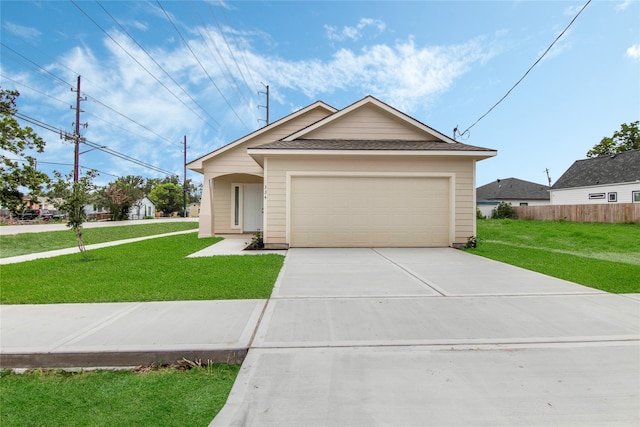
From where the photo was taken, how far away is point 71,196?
7.42 meters

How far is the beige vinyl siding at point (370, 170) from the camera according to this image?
9.42 metres

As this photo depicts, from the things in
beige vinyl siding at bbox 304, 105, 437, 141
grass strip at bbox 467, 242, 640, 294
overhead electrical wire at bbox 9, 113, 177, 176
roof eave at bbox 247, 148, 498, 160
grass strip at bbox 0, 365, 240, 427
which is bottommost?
grass strip at bbox 0, 365, 240, 427

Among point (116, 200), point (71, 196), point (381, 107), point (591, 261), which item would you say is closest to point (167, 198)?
point (116, 200)

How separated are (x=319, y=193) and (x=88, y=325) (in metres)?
6.92

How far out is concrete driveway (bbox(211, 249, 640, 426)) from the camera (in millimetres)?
2047

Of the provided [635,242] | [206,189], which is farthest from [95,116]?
[635,242]

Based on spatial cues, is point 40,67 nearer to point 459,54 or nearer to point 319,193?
point 319,193

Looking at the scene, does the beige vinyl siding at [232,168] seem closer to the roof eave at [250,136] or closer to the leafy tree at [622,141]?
the roof eave at [250,136]

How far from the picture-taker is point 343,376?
2.45 meters

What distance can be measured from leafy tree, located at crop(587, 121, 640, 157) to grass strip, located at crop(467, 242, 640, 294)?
115ft

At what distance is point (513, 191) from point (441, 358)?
4175 centimetres

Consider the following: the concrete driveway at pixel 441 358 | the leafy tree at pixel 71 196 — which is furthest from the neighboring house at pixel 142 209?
the concrete driveway at pixel 441 358

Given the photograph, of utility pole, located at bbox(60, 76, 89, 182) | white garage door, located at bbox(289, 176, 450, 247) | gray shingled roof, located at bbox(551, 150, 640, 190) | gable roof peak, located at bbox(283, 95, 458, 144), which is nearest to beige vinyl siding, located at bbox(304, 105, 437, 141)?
→ gable roof peak, located at bbox(283, 95, 458, 144)

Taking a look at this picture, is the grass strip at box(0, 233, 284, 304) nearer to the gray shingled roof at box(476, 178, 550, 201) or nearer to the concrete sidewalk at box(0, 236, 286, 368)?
the concrete sidewalk at box(0, 236, 286, 368)
